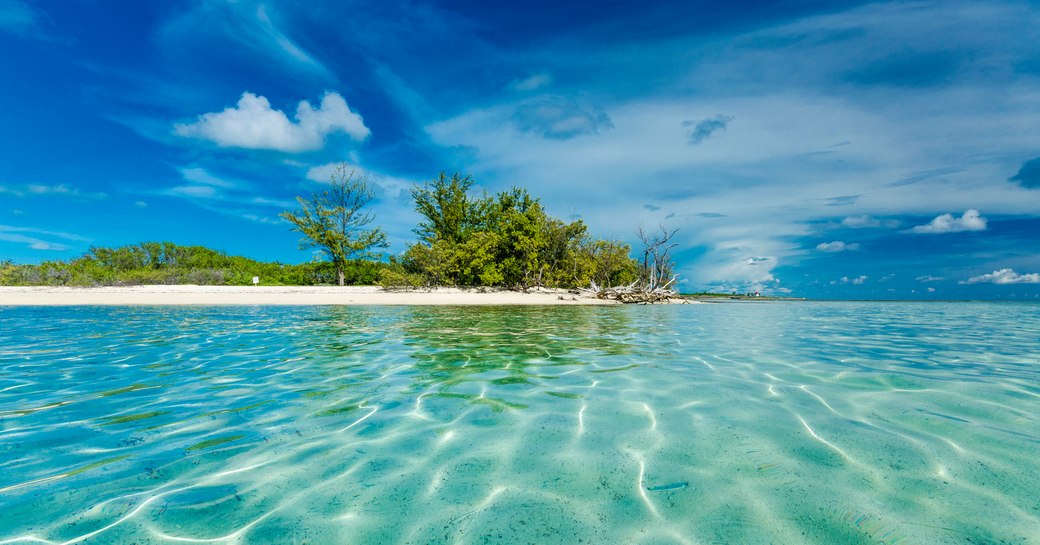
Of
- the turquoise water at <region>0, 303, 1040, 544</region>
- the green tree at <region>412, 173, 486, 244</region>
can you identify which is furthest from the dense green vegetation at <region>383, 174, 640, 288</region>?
the turquoise water at <region>0, 303, 1040, 544</region>

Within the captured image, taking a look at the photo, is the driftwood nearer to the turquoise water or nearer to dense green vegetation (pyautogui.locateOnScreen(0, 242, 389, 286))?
dense green vegetation (pyautogui.locateOnScreen(0, 242, 389, 286))

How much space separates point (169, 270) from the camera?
1075 inches

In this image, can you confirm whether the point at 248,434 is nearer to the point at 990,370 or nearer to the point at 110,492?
the point at 110,492

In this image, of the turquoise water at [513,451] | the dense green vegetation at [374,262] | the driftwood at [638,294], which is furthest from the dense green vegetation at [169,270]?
the turquoise water at [513,451]

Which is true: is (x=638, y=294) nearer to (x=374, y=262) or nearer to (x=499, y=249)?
(x=499, y=249)

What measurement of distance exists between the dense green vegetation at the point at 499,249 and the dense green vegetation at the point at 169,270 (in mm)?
4472

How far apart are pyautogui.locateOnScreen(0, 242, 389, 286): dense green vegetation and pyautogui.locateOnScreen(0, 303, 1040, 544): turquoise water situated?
84.0ft

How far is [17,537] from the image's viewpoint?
68.7 inches

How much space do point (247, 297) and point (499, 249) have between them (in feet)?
50.7

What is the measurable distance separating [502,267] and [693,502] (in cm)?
2717

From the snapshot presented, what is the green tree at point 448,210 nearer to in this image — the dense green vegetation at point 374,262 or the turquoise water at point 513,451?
the dense green vegetation at point 374,262

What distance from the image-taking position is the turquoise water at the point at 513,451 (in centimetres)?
187

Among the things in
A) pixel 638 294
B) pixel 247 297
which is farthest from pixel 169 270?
pixel 638 294

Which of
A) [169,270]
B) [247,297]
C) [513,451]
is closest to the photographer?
[513,451]
